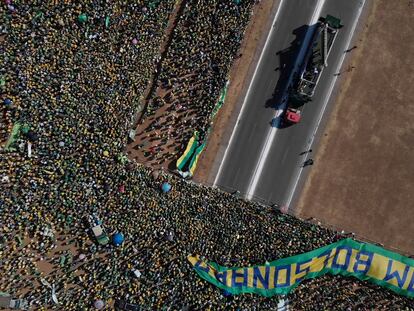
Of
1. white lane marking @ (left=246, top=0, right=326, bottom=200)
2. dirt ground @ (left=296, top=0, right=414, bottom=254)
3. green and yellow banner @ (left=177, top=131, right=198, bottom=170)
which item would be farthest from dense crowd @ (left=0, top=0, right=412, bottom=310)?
dirt ground @ (left=296, top=0, right=414, bottom=254)

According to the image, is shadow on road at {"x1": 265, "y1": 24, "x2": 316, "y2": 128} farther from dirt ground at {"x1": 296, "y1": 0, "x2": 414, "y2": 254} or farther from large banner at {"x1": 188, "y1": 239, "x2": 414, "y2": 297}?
large banner at {"x1": 188, "y1": 239, "x2": 414, "y2": 297}

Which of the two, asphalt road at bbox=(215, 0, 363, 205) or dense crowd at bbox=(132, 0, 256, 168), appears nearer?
dense crowd at bbox=(132, 0, 256, 168)

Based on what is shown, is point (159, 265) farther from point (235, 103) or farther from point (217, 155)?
point (235, 103)

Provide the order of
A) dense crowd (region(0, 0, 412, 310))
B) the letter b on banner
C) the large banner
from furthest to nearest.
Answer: the letter b on banner < the large banner < dense crowd (region(0, 0, 412, 310))

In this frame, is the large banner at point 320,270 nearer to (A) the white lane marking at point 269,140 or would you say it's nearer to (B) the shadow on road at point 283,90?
(A) the white lane marking at point 269,140

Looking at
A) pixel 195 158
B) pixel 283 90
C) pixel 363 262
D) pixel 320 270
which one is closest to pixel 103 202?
pixel 195 158

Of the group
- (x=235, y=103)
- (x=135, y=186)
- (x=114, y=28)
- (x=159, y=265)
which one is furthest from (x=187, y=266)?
(x=114, y=28)

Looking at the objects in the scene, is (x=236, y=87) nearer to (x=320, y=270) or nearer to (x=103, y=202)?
(x=103, y=202)
